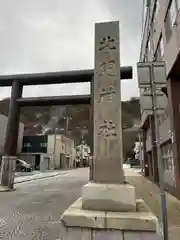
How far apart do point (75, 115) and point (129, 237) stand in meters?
47.1

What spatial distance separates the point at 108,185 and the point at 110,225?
67 cm

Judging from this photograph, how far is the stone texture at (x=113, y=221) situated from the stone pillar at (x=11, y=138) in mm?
9892

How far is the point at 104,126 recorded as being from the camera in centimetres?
407

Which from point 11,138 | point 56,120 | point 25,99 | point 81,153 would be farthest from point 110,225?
point 81,153

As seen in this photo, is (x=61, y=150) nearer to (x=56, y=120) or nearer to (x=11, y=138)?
(x=56, y=120)

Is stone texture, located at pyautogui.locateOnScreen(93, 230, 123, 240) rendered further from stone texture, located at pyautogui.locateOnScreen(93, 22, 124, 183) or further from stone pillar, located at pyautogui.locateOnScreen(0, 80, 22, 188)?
stone pillar, located at pyautogui.locateOnScreen(0, 80, 22, 188)

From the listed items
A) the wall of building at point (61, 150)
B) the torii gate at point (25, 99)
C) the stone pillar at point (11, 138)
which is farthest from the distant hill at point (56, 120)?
the stone pillar at point (11, 138)

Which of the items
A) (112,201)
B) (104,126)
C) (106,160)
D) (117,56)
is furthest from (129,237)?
(117,56)

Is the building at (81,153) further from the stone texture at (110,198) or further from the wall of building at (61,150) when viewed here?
the stone texture at (110,198)

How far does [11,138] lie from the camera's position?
1225cm

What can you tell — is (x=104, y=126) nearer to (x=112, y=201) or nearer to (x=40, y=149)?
(x=112, y=201)

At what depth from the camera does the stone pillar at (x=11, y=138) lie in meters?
12.3

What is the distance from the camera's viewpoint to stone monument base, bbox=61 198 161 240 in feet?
9.85

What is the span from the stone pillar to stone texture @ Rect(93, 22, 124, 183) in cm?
918
